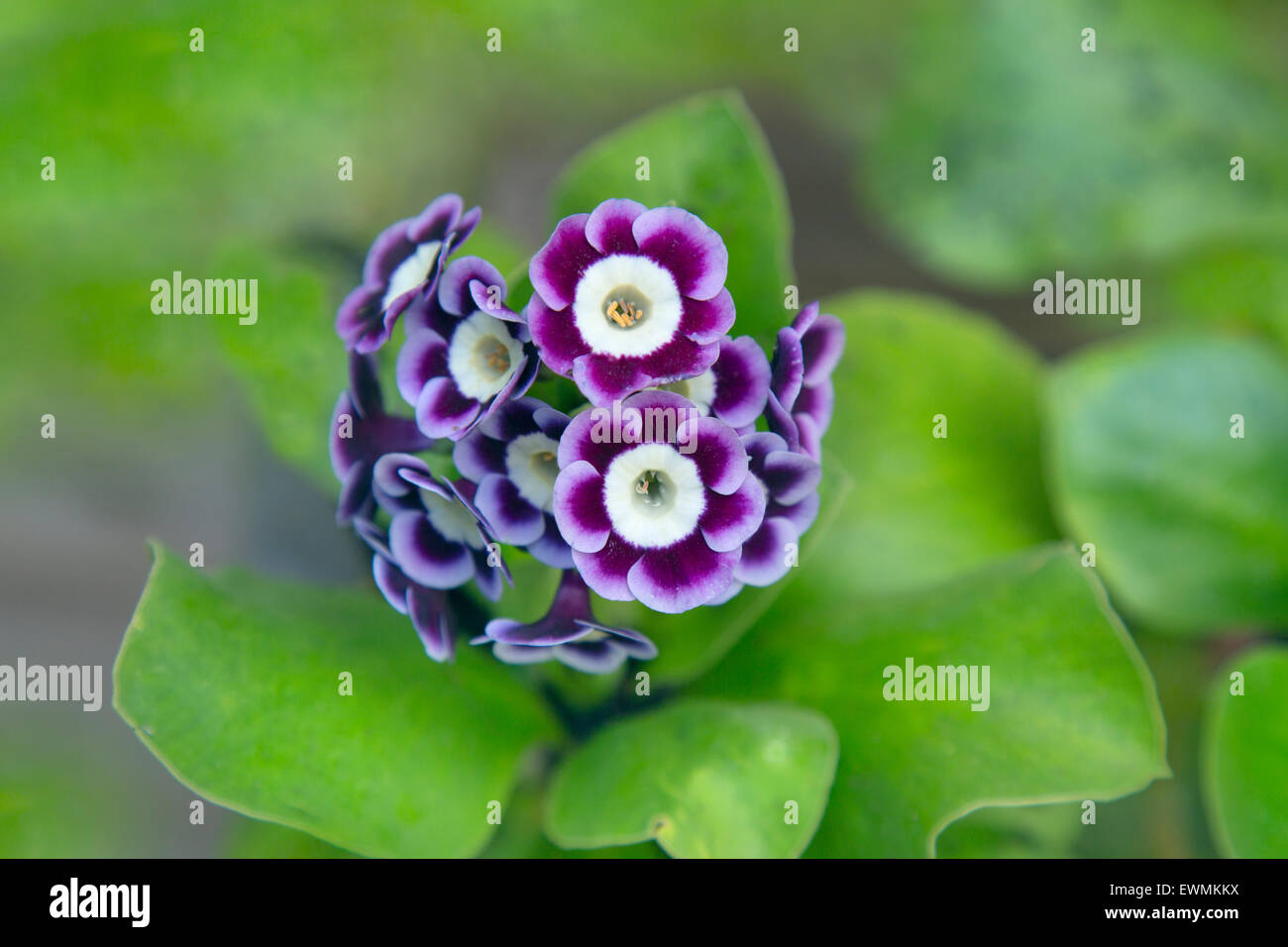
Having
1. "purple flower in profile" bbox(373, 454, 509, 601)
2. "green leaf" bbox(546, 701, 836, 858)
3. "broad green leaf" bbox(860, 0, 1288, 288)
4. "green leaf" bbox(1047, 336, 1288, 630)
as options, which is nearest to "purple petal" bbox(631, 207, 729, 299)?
"purple flower in profile" bbox(373, 454, 509, 601)

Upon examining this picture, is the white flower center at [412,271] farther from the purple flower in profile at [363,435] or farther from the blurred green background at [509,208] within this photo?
the blurred green background at [509,208]

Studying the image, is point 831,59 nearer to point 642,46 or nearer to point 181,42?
point 642,46

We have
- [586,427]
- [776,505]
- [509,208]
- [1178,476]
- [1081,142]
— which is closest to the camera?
[586,427]

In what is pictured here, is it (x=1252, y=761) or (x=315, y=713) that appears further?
(x=1252, y=761)

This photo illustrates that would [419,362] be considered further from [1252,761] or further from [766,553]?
[1252,761]

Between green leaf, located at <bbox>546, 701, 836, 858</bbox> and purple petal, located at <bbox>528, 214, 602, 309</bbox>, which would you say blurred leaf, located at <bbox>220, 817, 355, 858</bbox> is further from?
purple petal, located at <bbox>528, 214, 602, 309</bbox>

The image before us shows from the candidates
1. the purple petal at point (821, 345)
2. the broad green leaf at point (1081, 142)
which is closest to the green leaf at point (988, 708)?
the purple petal at point (821, 345)

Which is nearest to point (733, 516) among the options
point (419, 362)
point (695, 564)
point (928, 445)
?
point (695, 564)
